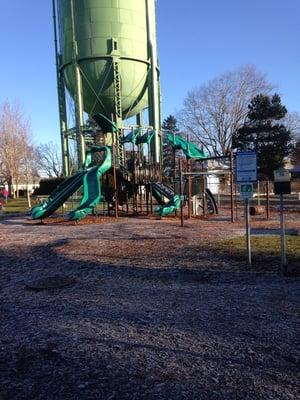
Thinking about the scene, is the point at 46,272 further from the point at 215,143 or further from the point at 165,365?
the point at 215,143

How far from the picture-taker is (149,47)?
30.9m

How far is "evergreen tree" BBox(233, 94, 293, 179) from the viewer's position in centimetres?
4969

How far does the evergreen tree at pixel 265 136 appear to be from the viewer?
49.7m

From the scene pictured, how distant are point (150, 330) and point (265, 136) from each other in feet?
158

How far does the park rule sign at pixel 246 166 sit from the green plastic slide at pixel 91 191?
1015 cm

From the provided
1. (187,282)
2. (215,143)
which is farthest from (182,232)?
(215,143)

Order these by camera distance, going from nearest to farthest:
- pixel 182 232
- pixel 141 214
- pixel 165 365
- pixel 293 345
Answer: pixel 165 365
pixel 293 345
pixel 182 232
pixel 141 214

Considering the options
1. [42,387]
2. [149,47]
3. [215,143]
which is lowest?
[42,387]

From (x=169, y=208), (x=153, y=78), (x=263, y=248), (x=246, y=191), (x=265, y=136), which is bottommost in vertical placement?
(x=263, y=248)

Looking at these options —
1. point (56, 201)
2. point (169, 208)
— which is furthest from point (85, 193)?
point (169, 208)

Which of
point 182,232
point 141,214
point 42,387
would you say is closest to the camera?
point 42,387

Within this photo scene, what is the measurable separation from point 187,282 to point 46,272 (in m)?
2.66

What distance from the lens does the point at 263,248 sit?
9359mm

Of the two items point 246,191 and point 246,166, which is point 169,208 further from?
point 246,166
